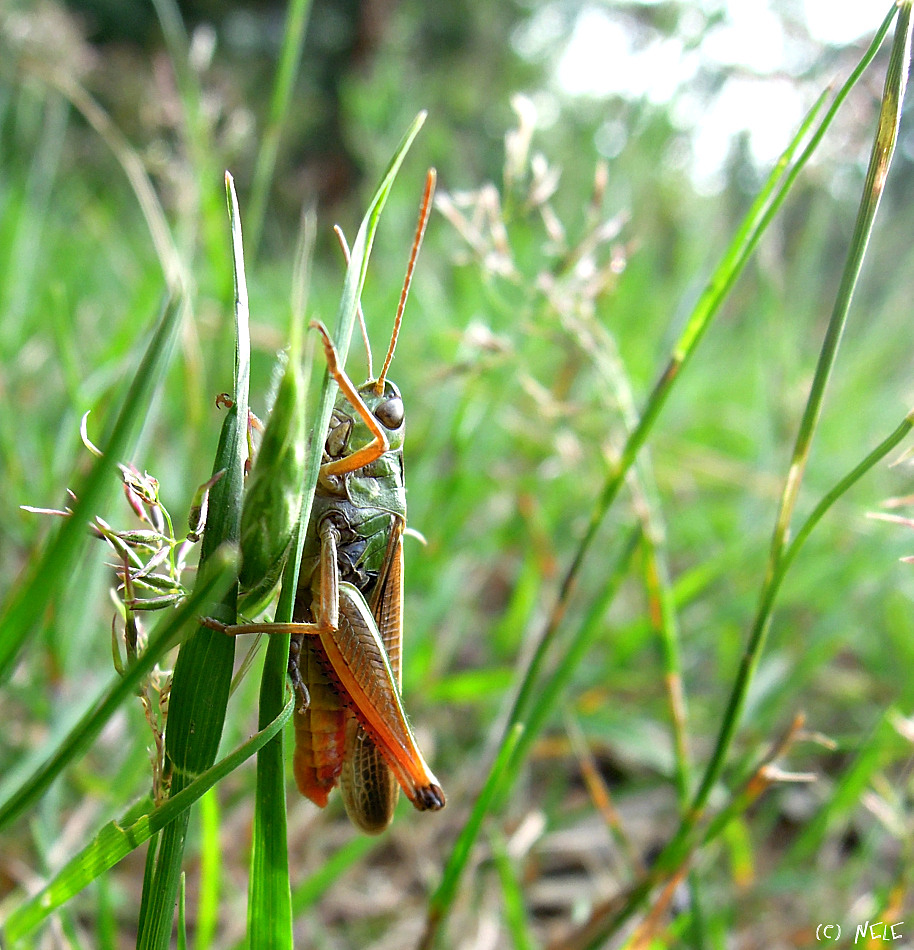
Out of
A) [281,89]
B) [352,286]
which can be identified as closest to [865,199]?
[352,286]

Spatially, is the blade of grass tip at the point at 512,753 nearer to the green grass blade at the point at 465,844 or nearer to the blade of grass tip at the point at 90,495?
the green grass blade at the point at 465,844

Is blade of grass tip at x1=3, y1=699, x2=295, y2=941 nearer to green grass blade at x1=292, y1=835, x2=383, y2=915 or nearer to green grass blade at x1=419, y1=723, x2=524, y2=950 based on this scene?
green grass blade at x1=419, y1=723, x2=524, y2=950

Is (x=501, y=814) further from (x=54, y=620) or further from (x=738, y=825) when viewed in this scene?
(x=54, y=620)

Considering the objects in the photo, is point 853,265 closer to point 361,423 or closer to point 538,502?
point 361,423

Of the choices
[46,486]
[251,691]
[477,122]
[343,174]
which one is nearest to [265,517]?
[251,691]

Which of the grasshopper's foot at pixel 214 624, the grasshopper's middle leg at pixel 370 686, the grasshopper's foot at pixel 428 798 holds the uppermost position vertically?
the grasshopper's foot at pixel 214 624

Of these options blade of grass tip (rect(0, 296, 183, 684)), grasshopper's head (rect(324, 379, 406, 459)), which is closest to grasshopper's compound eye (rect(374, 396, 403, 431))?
grasshopper's head (rect(324, 379, 406, 459))

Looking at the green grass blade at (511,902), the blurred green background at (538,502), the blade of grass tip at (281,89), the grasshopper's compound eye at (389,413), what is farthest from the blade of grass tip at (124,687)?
the blade of grass tip at (281,89)
